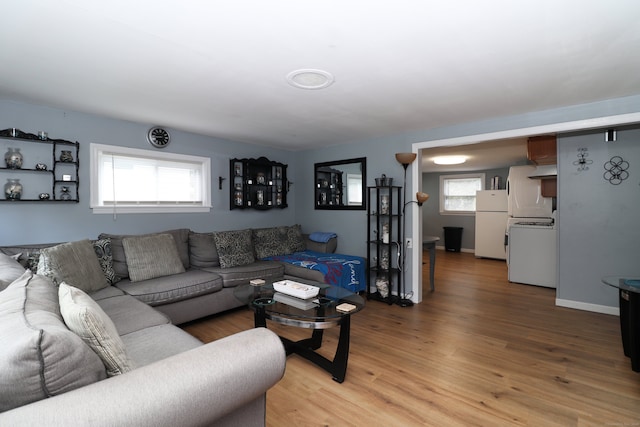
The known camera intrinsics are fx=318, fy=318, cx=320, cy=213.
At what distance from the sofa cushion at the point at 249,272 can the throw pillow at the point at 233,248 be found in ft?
0.26

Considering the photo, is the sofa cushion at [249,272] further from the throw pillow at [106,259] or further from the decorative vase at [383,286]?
the decorative vase at [383,286]

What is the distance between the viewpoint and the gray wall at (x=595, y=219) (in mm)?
3596

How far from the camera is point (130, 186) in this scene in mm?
3846

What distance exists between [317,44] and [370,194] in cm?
298

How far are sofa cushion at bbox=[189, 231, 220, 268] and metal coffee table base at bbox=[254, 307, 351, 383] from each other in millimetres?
1638

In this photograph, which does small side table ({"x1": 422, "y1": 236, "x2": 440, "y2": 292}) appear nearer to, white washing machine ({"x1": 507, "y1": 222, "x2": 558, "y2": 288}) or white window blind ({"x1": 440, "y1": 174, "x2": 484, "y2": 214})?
white washing machine ({"x1": 507, "y1": 222, "x2": 558, "y2": 288})

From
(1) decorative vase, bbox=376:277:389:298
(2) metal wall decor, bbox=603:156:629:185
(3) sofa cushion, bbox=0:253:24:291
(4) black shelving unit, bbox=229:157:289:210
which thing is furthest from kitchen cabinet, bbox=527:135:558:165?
(3) sofa cushion, bbox=0:253:24:291

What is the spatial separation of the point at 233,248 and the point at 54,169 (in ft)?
6.63

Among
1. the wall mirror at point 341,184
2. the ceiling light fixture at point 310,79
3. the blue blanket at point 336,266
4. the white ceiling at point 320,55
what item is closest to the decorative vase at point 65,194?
the white ceiling at point 320,55

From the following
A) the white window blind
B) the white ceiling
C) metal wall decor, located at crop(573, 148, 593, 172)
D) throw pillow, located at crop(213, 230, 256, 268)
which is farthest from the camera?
the white window blind

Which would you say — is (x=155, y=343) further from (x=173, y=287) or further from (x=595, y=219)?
(x=595, y=219)

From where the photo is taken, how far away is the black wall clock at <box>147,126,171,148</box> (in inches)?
153

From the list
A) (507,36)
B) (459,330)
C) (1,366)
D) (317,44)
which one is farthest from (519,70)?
(1,366)

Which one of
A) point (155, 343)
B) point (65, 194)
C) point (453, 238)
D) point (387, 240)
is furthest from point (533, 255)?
point (65, 194)
